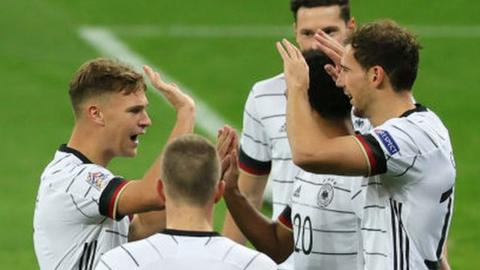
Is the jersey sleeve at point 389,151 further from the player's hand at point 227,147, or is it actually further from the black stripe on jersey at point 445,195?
the player's hand at point 227,147

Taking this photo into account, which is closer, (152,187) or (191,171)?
(191,171)

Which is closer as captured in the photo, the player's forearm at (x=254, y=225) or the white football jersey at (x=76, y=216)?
the white football jersey at (x=76, y=216)

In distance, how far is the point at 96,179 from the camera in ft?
28.4

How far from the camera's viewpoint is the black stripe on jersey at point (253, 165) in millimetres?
10969

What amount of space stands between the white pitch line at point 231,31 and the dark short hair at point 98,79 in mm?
13622

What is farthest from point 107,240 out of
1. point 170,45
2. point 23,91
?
point 170,45

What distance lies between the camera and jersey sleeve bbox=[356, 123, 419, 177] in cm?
818

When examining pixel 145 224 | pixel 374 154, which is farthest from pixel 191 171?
pixel 145 224

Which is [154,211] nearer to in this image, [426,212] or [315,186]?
[315,186]

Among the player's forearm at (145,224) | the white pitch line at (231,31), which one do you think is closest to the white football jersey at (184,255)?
the player's forearm at (145,224)

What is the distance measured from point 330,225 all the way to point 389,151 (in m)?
0.75

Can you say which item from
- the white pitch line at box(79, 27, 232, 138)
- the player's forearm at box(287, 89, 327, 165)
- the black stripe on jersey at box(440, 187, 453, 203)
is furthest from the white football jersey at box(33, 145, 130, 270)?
the white pitch line at box(79, 27, 232, 138)

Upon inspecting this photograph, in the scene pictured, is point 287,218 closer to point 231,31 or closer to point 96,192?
point 96,192

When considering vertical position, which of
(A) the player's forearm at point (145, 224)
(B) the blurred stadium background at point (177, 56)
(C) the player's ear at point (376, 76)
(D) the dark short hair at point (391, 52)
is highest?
(D) the dark short hair at point (391, 52)
